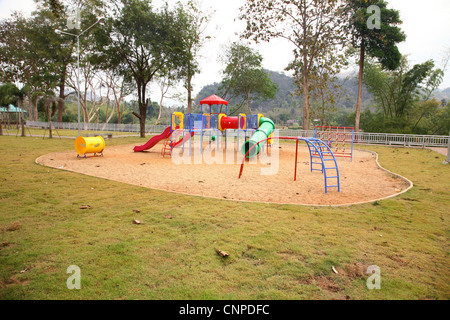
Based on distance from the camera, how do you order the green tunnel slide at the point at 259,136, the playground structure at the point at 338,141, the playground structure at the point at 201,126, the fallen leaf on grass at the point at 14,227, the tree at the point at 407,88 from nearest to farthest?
1. the fallen leaf on grass at the point at 14,227
2. the green tunnel slide at the point at 259,136
3. the playground structure at the point at 338,141
4. the playground structure at the point at 201,126
5. the tree at the point at 407,88

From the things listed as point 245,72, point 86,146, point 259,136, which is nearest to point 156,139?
point 86,146

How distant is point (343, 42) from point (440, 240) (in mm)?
28893

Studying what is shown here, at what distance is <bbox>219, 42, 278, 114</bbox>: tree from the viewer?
41609 mm

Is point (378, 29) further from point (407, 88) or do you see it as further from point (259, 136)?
point (259, 136)

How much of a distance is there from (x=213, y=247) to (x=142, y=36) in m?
24.7

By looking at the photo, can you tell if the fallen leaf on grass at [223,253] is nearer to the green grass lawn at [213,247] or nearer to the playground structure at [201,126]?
the green grass lawn at [213,247]

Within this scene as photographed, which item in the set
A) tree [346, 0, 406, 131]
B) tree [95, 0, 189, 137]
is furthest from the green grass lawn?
tree [346, 0, 406, 131]

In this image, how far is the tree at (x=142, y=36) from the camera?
24.0 meters

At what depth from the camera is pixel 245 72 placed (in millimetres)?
42000

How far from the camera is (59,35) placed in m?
39.2

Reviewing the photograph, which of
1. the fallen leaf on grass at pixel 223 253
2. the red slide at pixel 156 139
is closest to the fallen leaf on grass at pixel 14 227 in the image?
the fallen leaf on grass at pixel 223 253

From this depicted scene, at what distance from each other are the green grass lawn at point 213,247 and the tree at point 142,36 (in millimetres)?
19274

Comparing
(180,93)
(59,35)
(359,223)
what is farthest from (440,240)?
(59,35)

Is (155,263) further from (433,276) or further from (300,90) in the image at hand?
(300,90)
